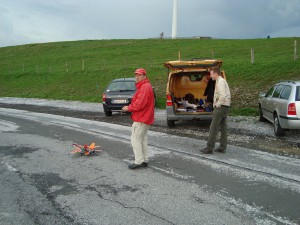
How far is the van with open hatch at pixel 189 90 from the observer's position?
1055 centimetres

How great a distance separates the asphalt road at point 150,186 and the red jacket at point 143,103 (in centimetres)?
96

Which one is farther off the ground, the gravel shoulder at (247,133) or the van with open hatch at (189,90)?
the van with open hatch at (189,90)

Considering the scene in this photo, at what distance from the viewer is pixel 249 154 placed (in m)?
7.21

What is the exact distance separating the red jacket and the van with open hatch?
180 inches

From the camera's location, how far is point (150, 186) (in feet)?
17.3

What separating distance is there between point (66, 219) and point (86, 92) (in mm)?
22604

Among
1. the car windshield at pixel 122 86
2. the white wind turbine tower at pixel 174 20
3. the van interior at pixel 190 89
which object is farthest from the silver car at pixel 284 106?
the white wind turbine tower at pixel 174 20

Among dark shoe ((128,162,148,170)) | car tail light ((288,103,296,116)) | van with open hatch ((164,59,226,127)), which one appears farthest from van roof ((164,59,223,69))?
dark shoe ((128,162,148,170))

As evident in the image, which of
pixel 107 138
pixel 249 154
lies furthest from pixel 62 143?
pixel 249 154

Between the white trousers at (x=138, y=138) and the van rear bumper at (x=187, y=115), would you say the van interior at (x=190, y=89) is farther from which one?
the white trousers at (x=138, y=138)

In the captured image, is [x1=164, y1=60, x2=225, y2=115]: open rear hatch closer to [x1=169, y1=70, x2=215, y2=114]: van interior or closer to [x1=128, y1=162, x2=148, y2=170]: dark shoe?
[x1=169, y1=70, x2=215, y2=114]: van interior

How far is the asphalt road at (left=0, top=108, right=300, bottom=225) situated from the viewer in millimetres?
4227

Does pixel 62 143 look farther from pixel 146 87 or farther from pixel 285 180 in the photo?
pixel 285 180

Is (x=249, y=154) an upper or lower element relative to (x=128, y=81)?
lower
